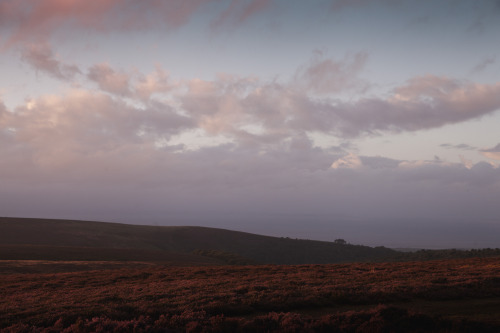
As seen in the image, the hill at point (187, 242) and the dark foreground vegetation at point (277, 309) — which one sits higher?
the dark foreground vegetation at point (277, 309)

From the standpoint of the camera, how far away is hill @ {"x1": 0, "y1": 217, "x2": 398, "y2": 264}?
314 ft

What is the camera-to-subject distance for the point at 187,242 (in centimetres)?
11881

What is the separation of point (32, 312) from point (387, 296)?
57.1 feet

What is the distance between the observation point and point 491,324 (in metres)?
12.2

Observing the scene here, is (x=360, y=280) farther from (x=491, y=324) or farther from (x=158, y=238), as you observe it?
(x=158, y=238)

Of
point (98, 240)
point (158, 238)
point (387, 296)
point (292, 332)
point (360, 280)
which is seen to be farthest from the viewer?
point (158, 238)

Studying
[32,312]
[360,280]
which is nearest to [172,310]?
[32,312]

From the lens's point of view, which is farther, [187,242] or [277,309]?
[187,242]

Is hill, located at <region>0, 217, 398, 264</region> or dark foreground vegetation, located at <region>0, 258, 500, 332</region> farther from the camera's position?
hill, located at <region>0, 217, 398, 264</region>

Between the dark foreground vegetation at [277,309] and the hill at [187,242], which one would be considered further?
the hill at [187,242]

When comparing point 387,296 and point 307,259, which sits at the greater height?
point 387,296

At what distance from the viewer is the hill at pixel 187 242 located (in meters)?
95.6

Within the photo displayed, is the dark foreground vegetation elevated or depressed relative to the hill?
elevated

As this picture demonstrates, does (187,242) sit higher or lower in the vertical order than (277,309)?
lower
